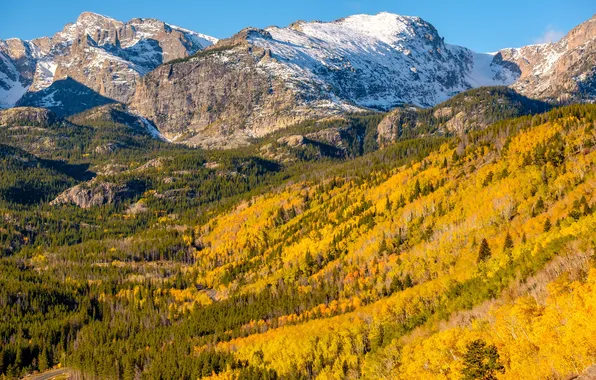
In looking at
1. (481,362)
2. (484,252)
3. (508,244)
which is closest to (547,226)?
(508,244)

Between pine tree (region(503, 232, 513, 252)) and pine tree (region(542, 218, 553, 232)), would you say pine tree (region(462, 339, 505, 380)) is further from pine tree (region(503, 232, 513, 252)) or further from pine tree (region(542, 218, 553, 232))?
pine tree (region(542, 218, 553, 232))

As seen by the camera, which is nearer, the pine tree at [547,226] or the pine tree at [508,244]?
the pine tree at [547,226]

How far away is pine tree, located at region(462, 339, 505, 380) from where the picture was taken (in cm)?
10906

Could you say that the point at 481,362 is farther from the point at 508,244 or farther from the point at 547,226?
the point at 547,226

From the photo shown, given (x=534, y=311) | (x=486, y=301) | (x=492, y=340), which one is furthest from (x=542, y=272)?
(x=492, y=340)

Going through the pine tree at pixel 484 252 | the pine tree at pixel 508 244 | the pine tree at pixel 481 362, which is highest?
the pine tree at pixel 508 244

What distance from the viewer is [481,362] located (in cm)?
11144

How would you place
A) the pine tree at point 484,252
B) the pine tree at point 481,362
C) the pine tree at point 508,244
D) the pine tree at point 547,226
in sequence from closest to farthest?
1. the pine tree at point 481,362
2. the pine tree at point 547,226
3. the pine tree at point 508,244
4. the pine tree at point 484,252

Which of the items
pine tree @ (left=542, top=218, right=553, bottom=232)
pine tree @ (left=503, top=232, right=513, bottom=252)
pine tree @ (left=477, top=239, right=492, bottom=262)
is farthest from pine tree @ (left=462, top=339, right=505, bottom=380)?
pine tree @ (left=542, top=218, right=553, bottom=232)

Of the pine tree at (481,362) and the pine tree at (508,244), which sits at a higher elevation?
the pine tree at (508,244)

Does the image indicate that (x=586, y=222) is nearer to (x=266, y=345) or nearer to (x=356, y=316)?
(x=356, y=316)

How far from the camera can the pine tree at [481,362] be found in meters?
109

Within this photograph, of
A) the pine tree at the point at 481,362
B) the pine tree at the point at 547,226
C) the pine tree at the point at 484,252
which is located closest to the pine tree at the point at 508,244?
the pine tree at the point at 484,252

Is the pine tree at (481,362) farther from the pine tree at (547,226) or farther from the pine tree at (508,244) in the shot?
the pine tree at (547,226)
